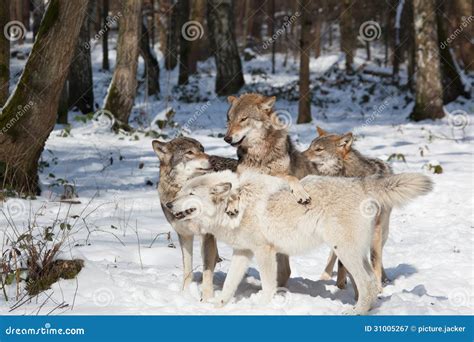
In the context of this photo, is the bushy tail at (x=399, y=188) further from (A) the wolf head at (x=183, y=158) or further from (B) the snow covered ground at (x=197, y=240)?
(A) the wolf head at (x=183, y=158)

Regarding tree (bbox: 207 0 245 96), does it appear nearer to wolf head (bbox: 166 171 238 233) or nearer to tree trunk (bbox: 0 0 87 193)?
tree trunk (bbox: 0 0 87 193)

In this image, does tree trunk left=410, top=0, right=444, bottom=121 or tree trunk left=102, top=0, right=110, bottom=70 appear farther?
tree trunk left=102, top=0, right=110, bottom=70

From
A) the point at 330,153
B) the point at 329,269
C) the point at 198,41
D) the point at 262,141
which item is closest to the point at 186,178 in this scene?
the point at 262,141

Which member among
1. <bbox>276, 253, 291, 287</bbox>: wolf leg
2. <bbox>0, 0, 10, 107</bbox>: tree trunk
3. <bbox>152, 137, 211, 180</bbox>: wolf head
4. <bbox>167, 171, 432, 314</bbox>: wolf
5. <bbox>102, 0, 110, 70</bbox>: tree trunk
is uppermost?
<bbox>102, 0, 110, 70</bbox>: tree trunk

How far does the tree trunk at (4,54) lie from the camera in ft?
30.9

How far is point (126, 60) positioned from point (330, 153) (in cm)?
930

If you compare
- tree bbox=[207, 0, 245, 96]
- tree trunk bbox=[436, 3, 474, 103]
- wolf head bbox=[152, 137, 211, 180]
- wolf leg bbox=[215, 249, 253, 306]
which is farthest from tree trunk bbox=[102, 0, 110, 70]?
wolf leg bbox=[215, 249, 253, 306]

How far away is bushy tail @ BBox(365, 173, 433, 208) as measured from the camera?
17.6 ft

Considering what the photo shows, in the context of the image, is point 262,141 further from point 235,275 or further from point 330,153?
point 235,275

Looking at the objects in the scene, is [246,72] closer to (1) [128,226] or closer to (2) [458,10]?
(2) [458,10]

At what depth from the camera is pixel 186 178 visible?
6.14 m

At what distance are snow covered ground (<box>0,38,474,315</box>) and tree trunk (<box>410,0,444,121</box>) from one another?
2.08 ft

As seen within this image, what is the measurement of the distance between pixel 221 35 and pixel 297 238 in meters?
18.4

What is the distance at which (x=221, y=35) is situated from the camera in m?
22.9
